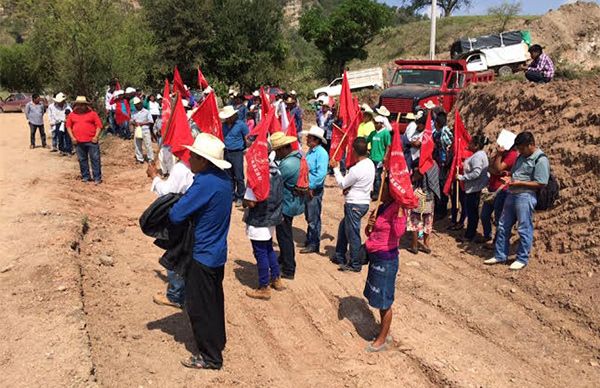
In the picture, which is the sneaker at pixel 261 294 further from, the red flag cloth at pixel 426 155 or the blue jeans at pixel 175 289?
the red flag cloth at pixel 426 155

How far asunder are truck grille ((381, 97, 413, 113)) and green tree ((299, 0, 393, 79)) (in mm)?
22730

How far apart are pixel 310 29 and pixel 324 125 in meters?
27.8

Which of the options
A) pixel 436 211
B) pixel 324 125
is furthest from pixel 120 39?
pixel 436 211

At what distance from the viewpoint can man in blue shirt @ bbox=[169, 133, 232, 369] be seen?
155 inches

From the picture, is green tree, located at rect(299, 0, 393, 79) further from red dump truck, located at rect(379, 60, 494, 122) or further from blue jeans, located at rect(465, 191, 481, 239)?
blue jeans, located at rect(465, 191, 481, 239)

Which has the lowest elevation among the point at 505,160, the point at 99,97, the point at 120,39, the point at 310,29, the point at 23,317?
Answer: the point at 23,317

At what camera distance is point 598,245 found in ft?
21.4

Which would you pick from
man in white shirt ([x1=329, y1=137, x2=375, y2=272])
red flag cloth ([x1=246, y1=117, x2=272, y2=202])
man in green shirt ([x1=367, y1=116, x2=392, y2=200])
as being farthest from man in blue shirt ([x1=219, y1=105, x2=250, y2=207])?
red flag cloth ([x1=246, y1=117, x2=272, y2=202])

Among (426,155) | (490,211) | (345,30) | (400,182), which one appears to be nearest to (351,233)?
(426,155)

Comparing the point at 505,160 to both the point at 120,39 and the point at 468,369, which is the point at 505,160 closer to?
the point at 468,369

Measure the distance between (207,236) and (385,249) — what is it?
174 cm

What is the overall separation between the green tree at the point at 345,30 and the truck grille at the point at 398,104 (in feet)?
74.6

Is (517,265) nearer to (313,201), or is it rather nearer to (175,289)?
(313,201)

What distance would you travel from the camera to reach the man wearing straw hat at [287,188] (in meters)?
5.88
